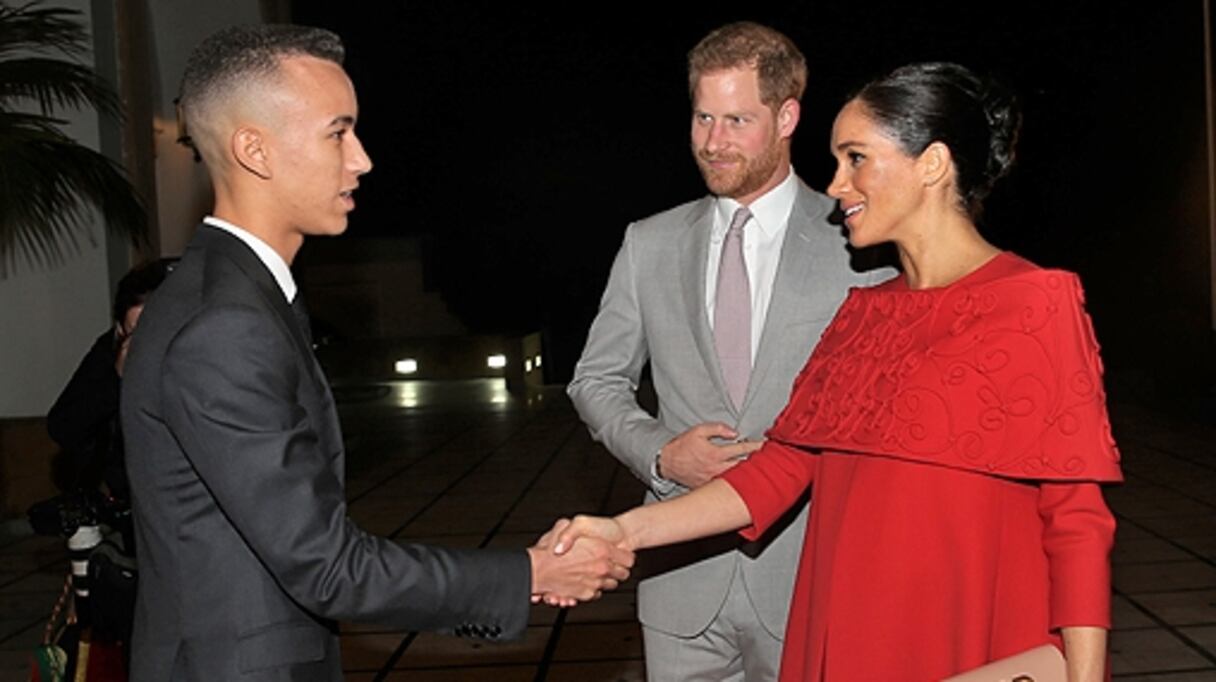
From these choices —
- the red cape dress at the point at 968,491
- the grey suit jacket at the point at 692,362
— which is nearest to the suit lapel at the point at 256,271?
the red cape dress at the point at 968,491

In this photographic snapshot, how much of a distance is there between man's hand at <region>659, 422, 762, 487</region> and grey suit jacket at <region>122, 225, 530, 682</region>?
71cm

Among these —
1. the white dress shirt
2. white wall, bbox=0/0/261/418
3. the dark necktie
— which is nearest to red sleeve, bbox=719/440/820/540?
the white dress shirt

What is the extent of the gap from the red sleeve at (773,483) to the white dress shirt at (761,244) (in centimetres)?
36

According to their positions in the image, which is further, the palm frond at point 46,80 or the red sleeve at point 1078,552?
the palm frond at point 46,80

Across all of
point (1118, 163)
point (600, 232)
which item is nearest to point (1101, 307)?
point (1118, 163)

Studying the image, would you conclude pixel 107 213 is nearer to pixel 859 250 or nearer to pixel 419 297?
pixel 859 250

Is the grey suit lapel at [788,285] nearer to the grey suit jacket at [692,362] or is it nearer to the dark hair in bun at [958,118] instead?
the grey suit jacket at [692,362]

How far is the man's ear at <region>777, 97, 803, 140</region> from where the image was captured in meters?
2.45

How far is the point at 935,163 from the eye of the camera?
192cm

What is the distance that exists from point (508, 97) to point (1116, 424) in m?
8.65

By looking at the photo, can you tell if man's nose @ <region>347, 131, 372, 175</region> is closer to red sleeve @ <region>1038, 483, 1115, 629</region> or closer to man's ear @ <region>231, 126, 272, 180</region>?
man's ear @ <region>231, 126, 272, 180</region>

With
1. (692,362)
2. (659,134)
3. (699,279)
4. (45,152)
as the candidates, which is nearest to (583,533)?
(692,362)

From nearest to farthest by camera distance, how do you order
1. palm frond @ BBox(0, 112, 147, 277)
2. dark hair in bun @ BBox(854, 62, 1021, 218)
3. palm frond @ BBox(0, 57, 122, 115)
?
dark hair in bun @ BBox(854, 62, 1021, 218)
palm frond @ BBox(0, 112, 147, 277)
palm frond @ BBox(0, 57, 122, 115)

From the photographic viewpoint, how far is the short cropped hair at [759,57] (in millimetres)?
2422
